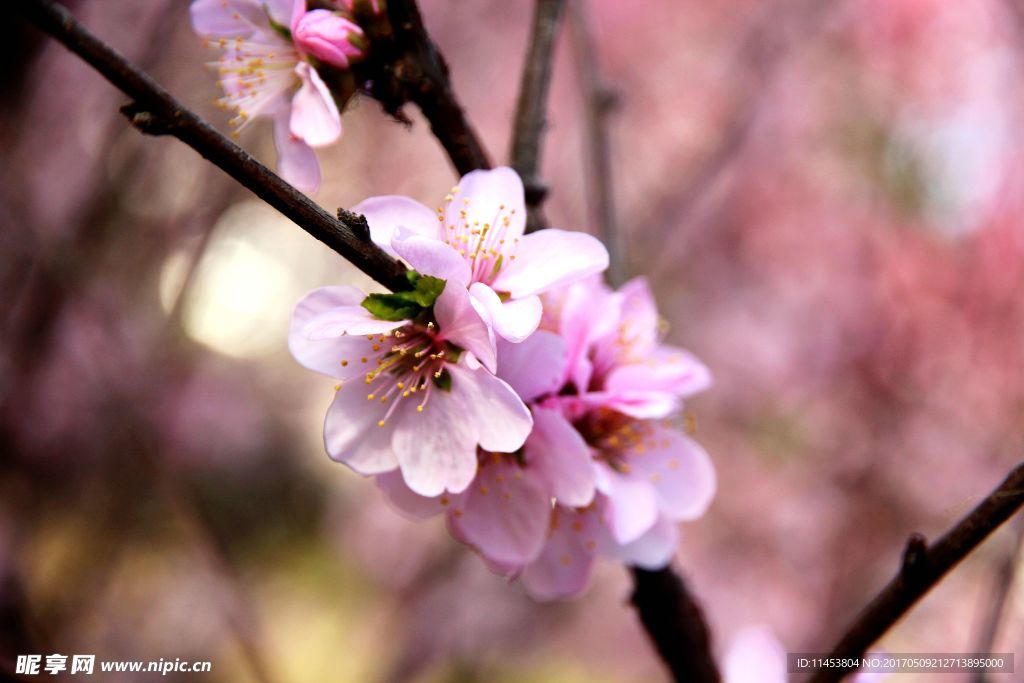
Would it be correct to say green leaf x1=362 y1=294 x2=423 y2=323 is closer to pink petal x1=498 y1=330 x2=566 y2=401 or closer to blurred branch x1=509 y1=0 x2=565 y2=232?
pink petal x1=498 y1=330 x2=566 y2=401

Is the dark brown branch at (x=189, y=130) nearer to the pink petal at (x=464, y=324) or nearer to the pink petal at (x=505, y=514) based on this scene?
the pink petal at (x=464, y=324)

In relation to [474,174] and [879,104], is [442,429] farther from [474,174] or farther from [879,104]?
[879,104]

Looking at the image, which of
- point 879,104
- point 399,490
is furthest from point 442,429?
point 879,104

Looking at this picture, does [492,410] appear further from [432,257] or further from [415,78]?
[415,78]

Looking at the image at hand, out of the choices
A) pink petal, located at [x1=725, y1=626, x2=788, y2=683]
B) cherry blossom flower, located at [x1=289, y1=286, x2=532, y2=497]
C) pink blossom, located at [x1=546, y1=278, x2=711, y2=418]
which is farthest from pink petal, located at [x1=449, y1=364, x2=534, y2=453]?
pink petal, located at [x1=725, y1=626, x2=788, y2=683]

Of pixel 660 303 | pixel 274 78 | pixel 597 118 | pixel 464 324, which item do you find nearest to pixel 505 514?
pixel 464 324

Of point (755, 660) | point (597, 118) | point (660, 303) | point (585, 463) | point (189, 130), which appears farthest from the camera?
point (660, 303)
